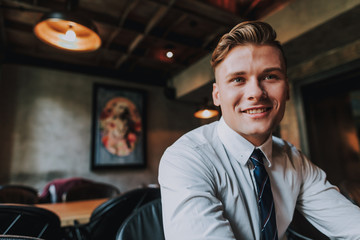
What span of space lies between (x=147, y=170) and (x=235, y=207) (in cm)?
407

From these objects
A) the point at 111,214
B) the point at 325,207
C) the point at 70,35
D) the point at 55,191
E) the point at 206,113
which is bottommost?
the point at 55,191

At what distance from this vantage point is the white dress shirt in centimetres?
64

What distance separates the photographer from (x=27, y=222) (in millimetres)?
1069

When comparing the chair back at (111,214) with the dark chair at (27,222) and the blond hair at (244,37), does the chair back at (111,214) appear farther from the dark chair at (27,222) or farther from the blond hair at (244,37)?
the blond hair at (244,37)

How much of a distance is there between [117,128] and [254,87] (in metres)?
4.06

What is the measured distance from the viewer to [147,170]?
467cm

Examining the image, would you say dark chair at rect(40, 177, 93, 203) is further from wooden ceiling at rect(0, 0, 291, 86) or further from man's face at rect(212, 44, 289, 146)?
man's face at rect(212, 44, 289, 146)

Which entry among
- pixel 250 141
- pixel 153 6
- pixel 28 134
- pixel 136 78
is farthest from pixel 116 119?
pixel 250 141

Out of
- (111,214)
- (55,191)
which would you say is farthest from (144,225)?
(55,191)

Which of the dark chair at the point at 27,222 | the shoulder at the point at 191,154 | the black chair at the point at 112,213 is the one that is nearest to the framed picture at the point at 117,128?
the black chair at the point at 112,213

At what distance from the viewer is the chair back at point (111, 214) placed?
4.54 ft

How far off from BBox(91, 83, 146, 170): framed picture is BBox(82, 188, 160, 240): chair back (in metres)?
3.02

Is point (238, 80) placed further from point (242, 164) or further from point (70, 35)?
point (70, 35)

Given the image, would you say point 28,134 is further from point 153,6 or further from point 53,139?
point 153,6
